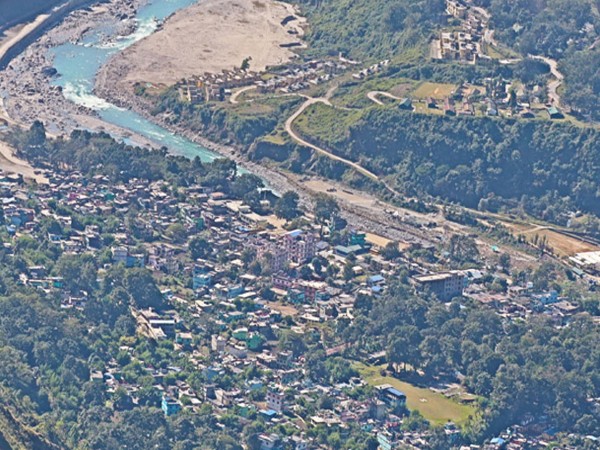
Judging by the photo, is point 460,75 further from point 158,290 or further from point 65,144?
point 158,290

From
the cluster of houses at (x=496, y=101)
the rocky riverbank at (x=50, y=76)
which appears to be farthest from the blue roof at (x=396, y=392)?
the rocky riverbank at (x=50, y=76)

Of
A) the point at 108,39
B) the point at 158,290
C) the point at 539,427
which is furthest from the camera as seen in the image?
the point at 108,39

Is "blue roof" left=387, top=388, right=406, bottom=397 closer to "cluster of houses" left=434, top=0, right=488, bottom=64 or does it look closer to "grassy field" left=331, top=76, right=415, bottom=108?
"grassy field" left=331, top=76, right=415, bottom=108

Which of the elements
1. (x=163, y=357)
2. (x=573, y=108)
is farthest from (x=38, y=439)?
(x=573, y=108)

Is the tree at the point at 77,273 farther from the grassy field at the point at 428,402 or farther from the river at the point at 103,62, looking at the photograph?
the river at the point at 103,62

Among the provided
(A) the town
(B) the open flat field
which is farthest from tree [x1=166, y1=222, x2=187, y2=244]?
(B) the open flat field

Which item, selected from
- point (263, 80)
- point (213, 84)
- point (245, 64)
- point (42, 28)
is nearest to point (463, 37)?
point (263, 80)

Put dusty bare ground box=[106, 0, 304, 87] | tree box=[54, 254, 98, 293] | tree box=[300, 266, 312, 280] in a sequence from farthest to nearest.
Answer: dusty bare ground box=[106, 0, 304, 87] → tree box=[300, 266, 312, 280] → tree box=[54, 254, 98, 293]
